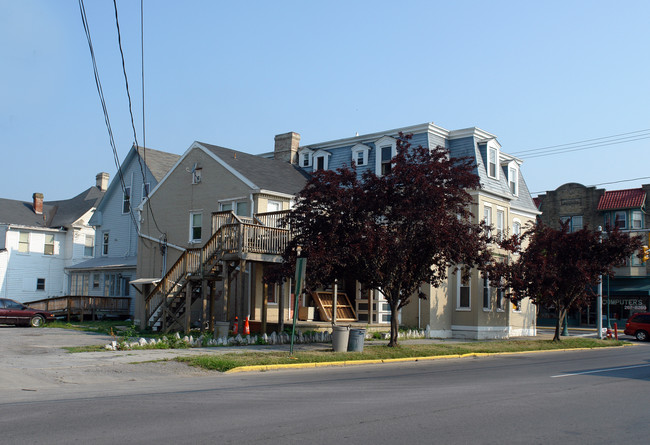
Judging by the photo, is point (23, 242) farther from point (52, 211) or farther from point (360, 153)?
point (360, 153)

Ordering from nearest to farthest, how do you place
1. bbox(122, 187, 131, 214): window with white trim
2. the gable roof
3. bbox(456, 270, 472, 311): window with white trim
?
bbox(456, 270, 472, 311): window with white trim, bbox(122, 187, 131, 214): window with white trim, the gable roof

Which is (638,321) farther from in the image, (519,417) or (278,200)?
(519,417)

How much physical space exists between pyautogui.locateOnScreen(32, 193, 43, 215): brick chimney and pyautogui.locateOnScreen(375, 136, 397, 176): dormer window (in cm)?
3106

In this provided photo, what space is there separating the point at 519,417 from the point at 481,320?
20.9 meters

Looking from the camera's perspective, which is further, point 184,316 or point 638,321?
point 638,321

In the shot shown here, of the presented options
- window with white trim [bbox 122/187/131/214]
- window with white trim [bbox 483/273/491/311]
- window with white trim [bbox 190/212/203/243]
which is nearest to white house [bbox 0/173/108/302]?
window with white trim [bbox 122/187/131/214]

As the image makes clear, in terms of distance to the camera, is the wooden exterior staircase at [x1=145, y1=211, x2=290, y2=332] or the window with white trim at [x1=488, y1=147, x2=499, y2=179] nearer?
the wooden exterior staircase at [x1=145, y1=211, x2=290, y2=332]

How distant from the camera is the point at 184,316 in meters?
25.0

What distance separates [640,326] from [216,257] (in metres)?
27.3

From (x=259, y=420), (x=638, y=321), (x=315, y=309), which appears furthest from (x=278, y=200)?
(x=638, y=321)

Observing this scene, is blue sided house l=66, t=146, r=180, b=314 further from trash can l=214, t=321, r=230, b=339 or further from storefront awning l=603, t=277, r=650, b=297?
storefront awning l=603, t=277, r=650, b=297

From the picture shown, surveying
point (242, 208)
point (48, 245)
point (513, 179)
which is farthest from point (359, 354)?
point (48, 245)

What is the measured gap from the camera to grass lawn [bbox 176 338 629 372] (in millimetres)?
16084

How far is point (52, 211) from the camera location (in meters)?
51.5
